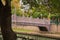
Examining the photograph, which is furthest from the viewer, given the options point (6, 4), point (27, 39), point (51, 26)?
point (51, 26)

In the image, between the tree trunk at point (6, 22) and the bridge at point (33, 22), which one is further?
the bridge at point (33, 22)

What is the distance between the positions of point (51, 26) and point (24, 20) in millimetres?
3150

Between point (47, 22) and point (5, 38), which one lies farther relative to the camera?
point (47, 22)

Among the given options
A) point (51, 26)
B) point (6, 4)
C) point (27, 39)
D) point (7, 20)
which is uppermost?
point (6, 4)

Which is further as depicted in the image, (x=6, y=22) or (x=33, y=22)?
(x=33, y=22)

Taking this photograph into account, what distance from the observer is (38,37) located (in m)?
4.79

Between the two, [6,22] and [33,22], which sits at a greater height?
[6,22]

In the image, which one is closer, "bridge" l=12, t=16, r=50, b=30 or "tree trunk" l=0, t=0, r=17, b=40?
"tree trunk" l=0, t=0, r=17, b=40

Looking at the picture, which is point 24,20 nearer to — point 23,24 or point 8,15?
point 23,24

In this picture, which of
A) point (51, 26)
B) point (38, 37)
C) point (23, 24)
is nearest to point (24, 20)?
point (23, 24)

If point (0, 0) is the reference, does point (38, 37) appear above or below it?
below

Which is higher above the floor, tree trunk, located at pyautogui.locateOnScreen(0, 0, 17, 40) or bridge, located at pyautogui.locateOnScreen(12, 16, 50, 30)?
tree trunk, located at pyautogui.locateOnScreen(0, 0, 17, 40)

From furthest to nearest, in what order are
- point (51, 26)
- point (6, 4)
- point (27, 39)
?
point (51, 26) → point (27, 39) → point (6, 4)

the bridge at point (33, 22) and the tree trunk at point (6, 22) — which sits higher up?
the tree trunk at point (6, 22)
